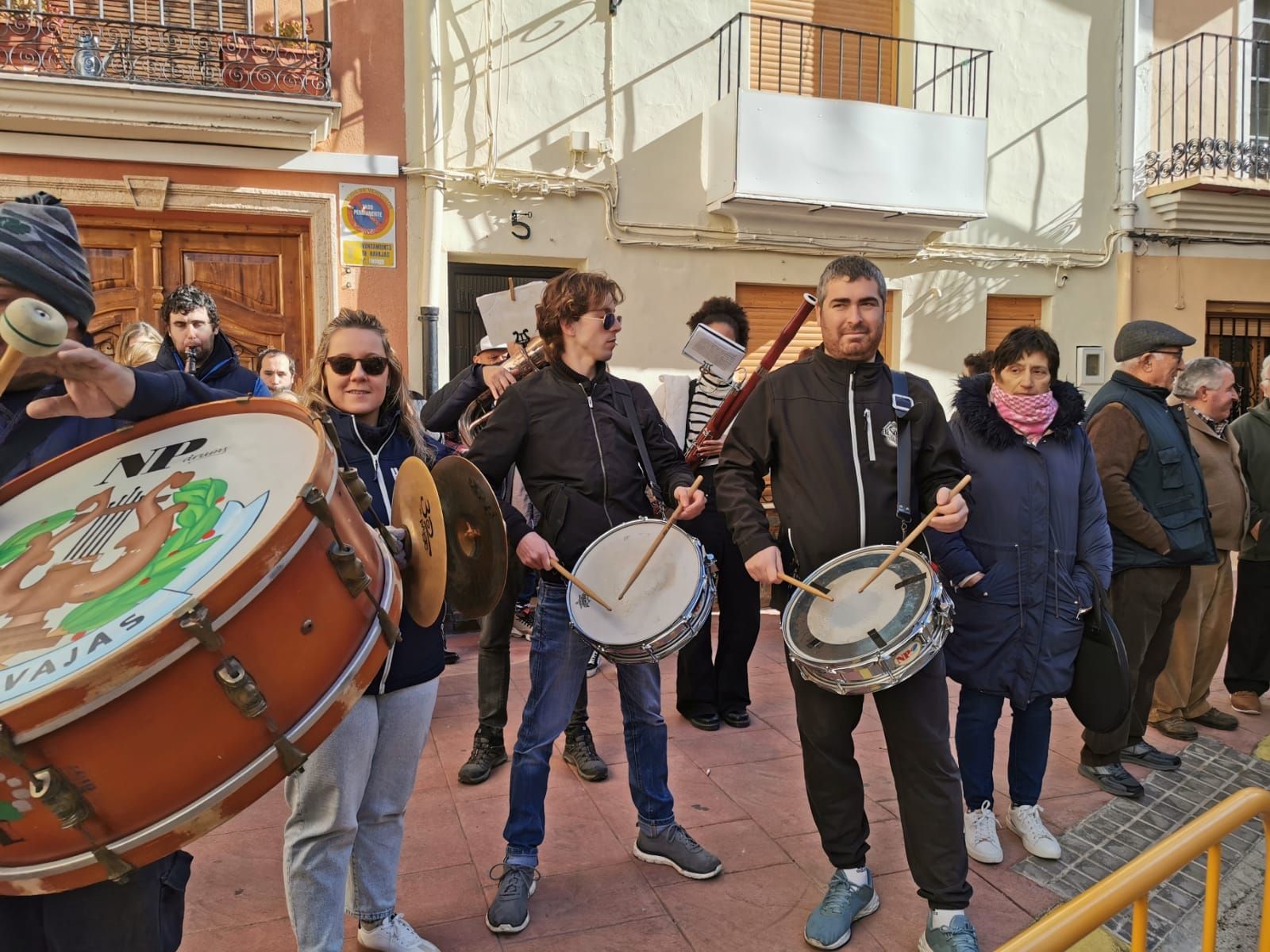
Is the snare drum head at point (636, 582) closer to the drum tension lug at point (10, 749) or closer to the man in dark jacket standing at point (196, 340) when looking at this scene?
the drum tension lug at point (10, 749)

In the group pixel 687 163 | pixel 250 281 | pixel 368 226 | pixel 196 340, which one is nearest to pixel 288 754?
pixel 196 340

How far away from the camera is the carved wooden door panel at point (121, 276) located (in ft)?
24.3

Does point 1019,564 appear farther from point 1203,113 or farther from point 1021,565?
point 1203,113

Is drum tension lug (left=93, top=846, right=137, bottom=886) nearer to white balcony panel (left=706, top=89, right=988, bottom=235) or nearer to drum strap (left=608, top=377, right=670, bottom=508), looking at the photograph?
drum strap (left=608, top=377, right=670, bottom=508)

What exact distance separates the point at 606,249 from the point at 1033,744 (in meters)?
6.29

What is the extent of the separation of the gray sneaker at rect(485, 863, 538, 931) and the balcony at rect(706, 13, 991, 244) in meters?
6.79

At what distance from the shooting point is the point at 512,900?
300 centimetres

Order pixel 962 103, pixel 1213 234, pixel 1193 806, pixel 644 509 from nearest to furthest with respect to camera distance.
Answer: pixel 644 509, pixel 1193 806, pixel 962 103, pixel 1213 234

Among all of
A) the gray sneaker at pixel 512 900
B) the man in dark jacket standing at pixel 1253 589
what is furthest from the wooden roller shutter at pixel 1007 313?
the gray sneaker at pixel 512 900

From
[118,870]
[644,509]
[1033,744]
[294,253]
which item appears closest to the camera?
[118,870]

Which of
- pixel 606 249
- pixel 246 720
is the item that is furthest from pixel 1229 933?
pixel 606 249

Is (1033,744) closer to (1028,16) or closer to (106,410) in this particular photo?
(106,410)

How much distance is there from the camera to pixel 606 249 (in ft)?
28.6

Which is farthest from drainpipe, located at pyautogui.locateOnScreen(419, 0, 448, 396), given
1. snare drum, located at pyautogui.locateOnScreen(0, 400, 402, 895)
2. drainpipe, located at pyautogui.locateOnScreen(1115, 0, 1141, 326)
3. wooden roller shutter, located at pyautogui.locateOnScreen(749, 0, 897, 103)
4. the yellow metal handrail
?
drainpipe, located at pyautogui.locateOnScreen(1115, 0, 1141, 326)
